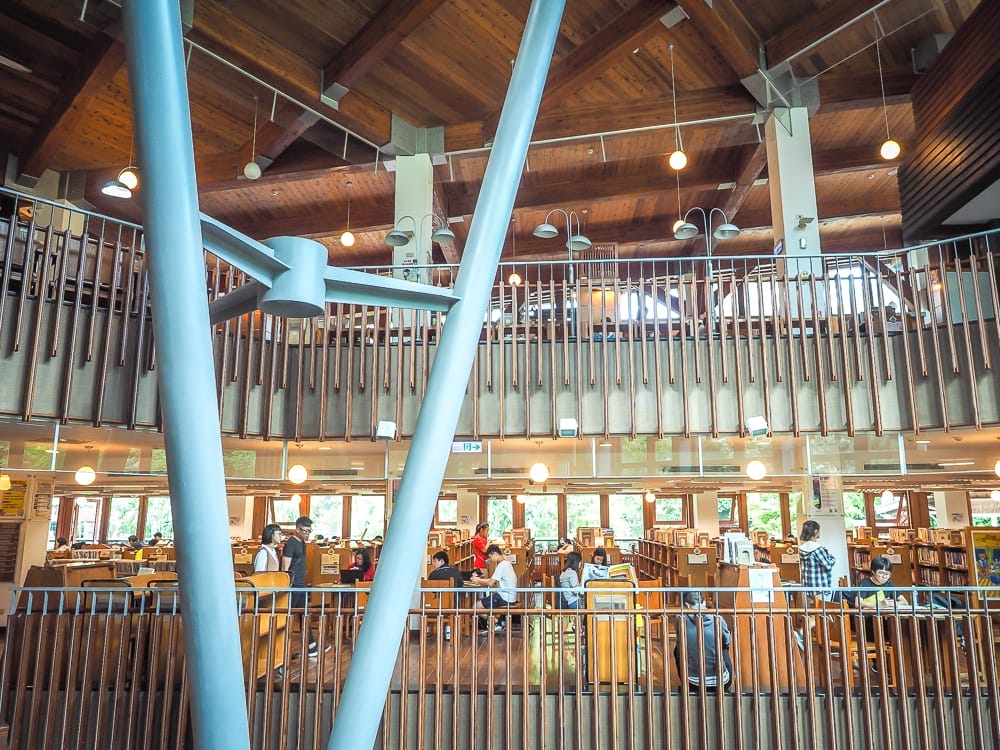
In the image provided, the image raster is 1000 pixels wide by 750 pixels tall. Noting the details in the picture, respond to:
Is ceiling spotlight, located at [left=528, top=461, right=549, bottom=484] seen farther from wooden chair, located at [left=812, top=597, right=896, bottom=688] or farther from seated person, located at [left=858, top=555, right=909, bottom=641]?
seated person, located at [left=858, top=555, right=909, bottom=641]

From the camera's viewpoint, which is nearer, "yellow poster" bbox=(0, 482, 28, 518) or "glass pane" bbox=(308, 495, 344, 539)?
"yellow poster" bbox=(0, 482, 28, 518)

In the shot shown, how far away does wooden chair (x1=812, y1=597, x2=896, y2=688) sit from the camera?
5789mm

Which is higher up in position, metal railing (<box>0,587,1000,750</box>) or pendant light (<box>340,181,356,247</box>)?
pendant light (<box>340,181,356,247</box>)

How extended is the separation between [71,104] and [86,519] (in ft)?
54.8

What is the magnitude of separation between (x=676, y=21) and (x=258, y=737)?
361 inches

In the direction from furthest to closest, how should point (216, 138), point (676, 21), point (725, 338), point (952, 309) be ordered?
point (216, 138)
point (676, 21)
point (725, 338)
point (952, 309)

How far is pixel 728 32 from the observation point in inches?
346

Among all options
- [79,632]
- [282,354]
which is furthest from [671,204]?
[79,632]

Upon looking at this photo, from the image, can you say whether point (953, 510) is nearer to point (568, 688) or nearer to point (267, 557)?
point (568, 688)

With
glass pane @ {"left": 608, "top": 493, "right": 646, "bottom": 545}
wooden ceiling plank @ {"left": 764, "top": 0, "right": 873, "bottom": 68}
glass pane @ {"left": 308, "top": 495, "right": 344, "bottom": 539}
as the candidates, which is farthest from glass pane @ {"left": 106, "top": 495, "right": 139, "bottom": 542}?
wooden ceiling plank @ {"left": 764, "top": 0, "right": 873, "bottom": 68}

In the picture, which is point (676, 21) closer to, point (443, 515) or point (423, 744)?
point (423, 744)

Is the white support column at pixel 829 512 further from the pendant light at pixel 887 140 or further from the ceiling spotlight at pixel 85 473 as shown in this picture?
the ceiling spotlight at pixel 85 473

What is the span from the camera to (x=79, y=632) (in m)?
6.34

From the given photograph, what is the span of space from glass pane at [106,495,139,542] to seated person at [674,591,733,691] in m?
21.5
